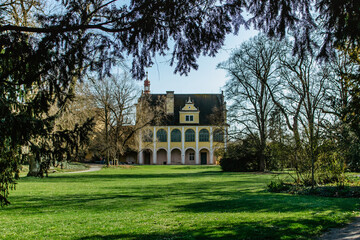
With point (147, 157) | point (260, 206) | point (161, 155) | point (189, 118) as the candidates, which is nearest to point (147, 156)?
point (147, 157)

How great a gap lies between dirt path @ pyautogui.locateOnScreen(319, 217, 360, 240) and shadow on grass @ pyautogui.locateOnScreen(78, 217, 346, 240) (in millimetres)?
161

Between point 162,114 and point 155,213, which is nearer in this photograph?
point 155,213

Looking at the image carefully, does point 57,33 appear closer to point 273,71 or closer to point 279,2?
point 279,2

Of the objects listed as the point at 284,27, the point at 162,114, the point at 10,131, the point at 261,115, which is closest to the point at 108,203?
the point at 10,131

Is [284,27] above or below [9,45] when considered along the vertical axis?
above

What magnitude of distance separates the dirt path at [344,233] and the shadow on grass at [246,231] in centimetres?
16

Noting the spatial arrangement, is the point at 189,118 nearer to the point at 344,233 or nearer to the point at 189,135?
the point at 189,135

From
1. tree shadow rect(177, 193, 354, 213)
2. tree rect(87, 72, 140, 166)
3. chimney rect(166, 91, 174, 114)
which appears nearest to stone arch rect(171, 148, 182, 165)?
chimney rect(166, 91, 174, 114)

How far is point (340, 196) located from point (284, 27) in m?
9.08

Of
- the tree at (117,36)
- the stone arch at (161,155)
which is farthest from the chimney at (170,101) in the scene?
the tree at (117,36)

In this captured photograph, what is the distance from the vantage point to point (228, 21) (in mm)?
4859

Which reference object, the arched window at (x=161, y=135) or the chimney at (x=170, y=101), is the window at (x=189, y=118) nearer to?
the chimney at (x=170, y=101)

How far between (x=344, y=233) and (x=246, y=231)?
1.75 m

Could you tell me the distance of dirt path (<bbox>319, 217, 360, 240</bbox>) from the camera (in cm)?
554
